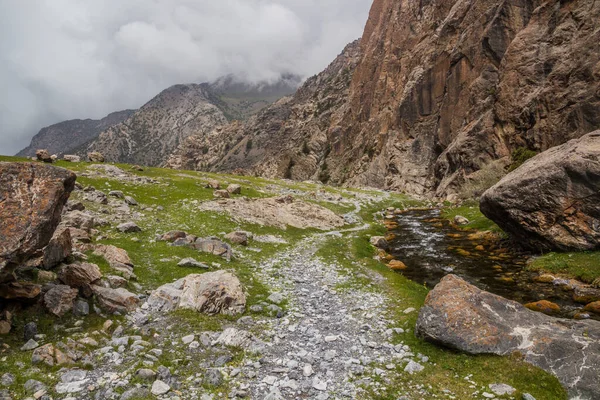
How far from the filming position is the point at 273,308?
18547 mm

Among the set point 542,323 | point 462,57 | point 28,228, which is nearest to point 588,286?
point 542,323

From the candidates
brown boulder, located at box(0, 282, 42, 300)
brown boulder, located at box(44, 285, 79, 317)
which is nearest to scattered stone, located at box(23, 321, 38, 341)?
brown boulder, located at box(44, 285, 79, 317)

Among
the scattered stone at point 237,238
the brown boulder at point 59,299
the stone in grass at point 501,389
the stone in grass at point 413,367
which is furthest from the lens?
the scattered stone at point 237,238

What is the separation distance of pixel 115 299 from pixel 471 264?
98.9 ft

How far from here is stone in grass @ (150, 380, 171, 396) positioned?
1098 centimetres

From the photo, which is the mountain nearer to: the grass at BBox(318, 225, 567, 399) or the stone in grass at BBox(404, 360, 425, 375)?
the grass at BBox(318, 225, 567, 399)

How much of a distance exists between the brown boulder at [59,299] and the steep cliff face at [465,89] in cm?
7211

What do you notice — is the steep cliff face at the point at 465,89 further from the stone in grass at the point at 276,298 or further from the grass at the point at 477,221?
the stone in grass at the point at 276,298

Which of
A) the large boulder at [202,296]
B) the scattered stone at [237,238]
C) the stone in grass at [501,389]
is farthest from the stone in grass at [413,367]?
the scattered stone at [237,238]

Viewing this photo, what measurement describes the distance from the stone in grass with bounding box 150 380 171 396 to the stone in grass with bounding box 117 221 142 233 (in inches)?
854

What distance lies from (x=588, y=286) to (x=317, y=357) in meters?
21.9

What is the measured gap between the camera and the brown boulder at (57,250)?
16.8 meters

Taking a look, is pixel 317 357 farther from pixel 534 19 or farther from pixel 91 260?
pixel 534 19

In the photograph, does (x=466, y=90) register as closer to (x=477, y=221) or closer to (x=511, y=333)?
(x=477, y=221)
